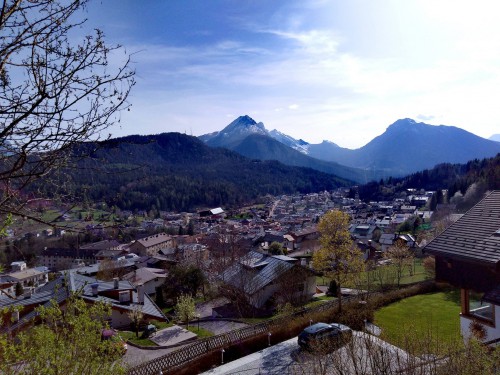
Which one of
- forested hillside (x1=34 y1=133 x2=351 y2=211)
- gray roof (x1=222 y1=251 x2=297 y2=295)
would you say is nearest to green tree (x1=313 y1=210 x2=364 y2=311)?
gray roof (x1=222 y1=251 x2=297 y2=295)

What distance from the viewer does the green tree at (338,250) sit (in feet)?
51.2

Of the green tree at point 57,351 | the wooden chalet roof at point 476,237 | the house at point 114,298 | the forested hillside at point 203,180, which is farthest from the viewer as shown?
the forested hillside at point 203,180

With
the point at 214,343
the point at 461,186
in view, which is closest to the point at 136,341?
the point at 214,343

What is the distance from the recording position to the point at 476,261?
7930 mm

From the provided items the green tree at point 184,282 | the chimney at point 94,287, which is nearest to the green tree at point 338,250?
the chimney at point 94,287

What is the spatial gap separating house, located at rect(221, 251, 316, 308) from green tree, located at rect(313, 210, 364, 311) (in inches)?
223

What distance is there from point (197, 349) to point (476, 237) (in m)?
8.27

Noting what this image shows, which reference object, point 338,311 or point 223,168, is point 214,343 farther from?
point 223,168

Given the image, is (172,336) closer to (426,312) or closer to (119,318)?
(119,318)

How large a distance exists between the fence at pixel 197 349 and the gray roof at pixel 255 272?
715cm

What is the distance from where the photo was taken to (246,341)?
41.1 ft

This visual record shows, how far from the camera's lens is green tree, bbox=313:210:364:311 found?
1562 cm

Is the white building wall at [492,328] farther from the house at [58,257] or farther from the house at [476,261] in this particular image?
the house at [58,257]

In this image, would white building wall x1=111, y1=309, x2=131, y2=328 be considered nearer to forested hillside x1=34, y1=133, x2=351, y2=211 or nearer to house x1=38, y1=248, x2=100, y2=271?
forested hillside x1=34, y1=133, x2=351, y2=211
